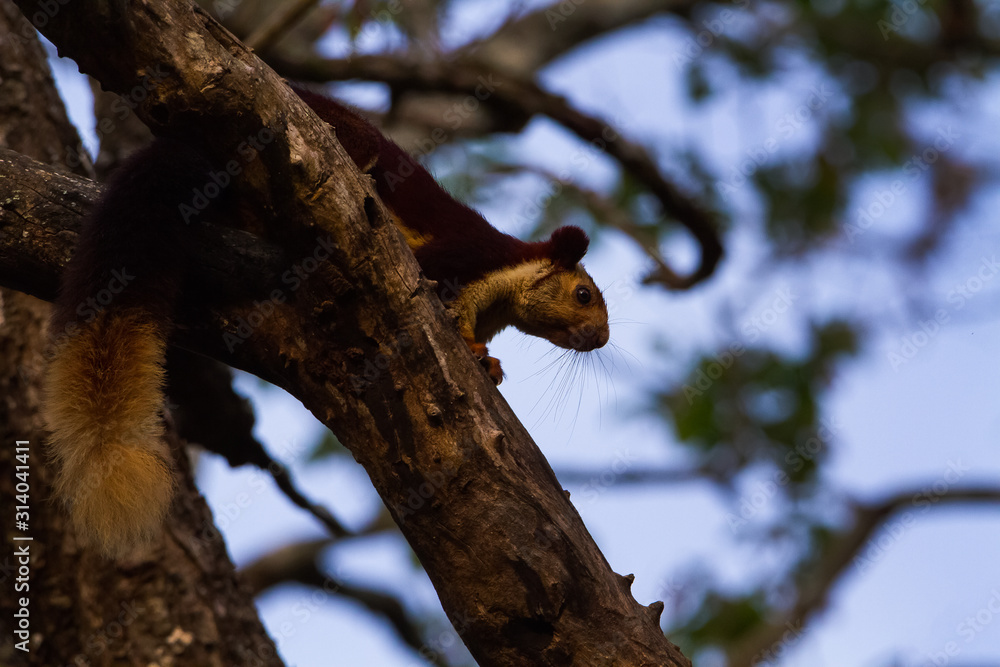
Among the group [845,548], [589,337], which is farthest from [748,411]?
[589,337]

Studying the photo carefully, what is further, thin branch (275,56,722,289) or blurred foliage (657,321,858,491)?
blurred foliage (657,321,858,491)

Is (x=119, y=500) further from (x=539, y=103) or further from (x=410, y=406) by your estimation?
(x=539, y=103)

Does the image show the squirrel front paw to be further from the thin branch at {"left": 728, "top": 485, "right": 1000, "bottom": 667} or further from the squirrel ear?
the thin branch at {"left": 728, "top": 485, "right": 1000, "bottom": 667}

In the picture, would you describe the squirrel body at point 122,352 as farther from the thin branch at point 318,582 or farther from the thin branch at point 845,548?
the thin branch at point 845,548

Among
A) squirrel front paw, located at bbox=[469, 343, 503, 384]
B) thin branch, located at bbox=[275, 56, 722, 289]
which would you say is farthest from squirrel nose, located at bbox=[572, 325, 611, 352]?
thin branch, located at bbox=[275, 56, 722, 289]

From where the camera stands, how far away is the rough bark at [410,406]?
304 cm

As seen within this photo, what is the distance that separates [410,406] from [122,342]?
1.02 meters

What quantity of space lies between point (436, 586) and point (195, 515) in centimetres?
210

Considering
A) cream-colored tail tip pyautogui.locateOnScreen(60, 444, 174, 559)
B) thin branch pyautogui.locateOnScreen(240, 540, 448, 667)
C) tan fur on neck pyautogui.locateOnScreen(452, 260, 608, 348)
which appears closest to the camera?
cream-colored tail tip pyautogui.locateOnScreen(60, 444, 174, 559)

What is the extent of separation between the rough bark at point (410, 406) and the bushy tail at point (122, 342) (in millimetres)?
255

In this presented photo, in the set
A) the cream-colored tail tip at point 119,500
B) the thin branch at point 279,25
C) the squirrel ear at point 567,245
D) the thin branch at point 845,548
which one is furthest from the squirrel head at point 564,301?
the thin branch at point 845,548

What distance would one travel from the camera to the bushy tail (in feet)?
9.74

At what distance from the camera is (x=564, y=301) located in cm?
443

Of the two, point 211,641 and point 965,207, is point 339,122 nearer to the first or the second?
point 211,641
